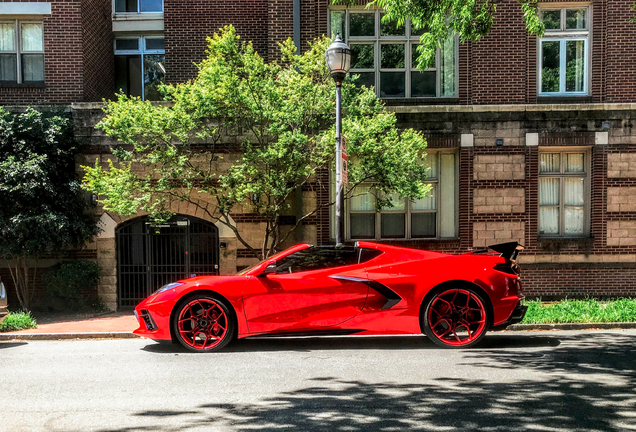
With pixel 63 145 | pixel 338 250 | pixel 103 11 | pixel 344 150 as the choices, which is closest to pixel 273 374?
pixel 338 250

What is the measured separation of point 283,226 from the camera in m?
14.0

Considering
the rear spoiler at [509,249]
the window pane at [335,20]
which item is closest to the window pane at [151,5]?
the window pane at [335,20]

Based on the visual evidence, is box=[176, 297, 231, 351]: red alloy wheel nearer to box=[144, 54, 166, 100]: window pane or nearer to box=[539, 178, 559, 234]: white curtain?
box=[539, 178, 559, 234]: white curtain

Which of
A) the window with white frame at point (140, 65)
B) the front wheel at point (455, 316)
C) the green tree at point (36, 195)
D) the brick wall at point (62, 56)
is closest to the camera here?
the front wheel at point (455, 316)

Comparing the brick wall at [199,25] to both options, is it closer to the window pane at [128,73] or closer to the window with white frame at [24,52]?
the window pane at [128,73]

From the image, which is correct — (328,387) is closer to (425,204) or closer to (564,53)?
(425,204)

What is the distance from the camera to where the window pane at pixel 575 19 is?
48.0 ft

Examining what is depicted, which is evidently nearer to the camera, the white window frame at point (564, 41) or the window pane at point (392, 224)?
the white window frame at point (564, 41)

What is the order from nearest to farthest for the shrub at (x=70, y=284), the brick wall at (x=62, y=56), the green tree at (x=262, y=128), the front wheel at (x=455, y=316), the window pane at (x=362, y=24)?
1. the front wheel at (x=455, y=316)
2. the green tree at (x=262, y=128)
3. the shrub at (x=70, y=284)
4. the brick wall at (x=62, y=56)
5. the window pane at (x=362, y=24)

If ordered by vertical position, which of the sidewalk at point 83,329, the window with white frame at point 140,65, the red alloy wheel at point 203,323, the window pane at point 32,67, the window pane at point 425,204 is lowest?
the sidewalk at point 83,329

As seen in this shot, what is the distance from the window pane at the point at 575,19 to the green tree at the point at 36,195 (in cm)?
1165

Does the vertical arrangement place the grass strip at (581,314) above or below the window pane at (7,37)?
below

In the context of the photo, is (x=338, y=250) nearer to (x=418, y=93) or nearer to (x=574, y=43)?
(x=418, y=93)

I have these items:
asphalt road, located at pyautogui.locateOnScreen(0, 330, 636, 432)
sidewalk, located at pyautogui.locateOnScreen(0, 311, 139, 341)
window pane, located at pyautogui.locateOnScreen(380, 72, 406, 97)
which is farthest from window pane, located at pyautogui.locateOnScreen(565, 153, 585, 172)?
sidewalk, located at pyautogui.locateOnScreen(0, 311, 139, 341)
